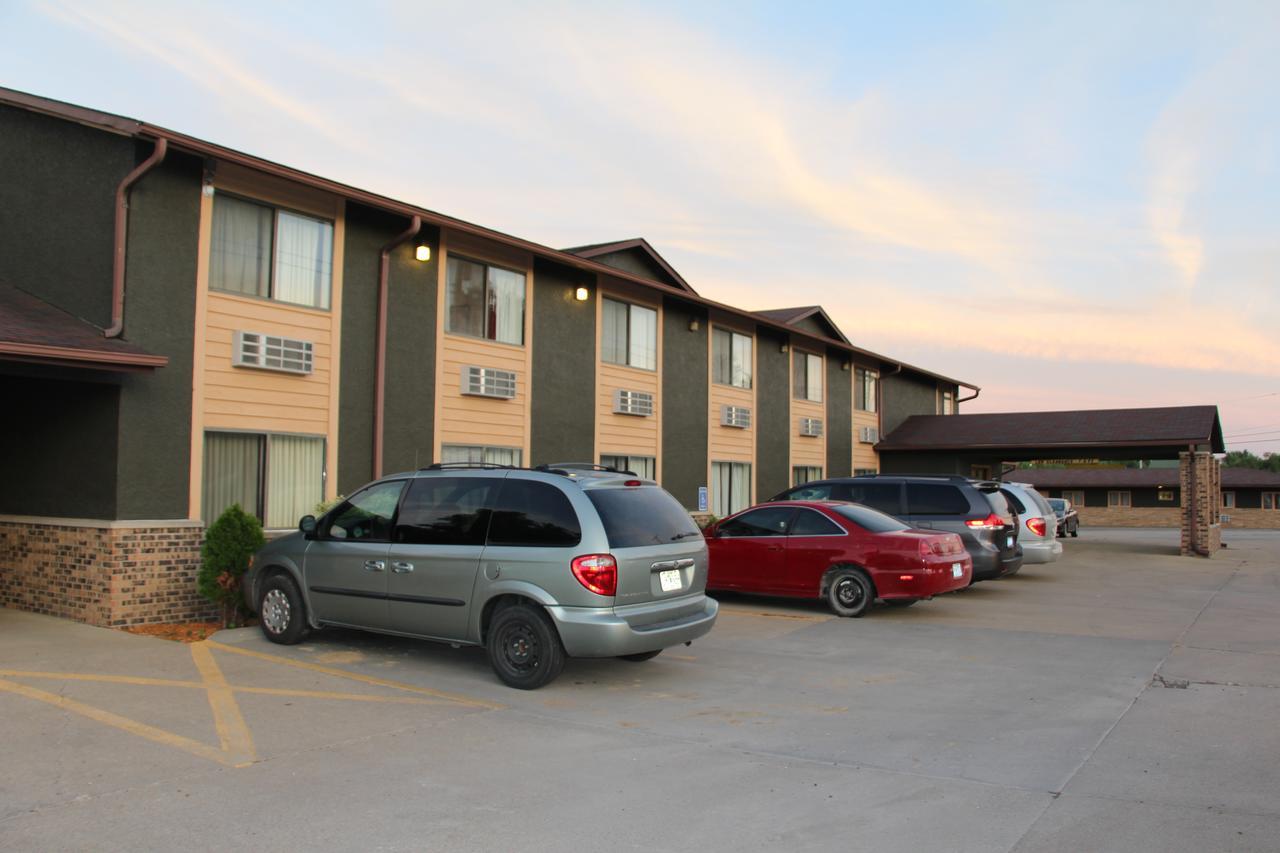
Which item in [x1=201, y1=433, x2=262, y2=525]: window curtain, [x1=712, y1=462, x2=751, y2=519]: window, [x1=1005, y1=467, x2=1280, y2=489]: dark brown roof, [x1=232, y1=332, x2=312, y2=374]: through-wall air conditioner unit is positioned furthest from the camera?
[x1=1005, y1=467, x2=1280, y2=489]: dark brown roof

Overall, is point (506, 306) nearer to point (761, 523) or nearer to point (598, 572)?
point (761, 523)

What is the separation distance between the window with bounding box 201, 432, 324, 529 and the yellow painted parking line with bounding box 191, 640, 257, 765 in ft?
8.95

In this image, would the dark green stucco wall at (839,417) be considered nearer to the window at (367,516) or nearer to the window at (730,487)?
the window at (730,487)

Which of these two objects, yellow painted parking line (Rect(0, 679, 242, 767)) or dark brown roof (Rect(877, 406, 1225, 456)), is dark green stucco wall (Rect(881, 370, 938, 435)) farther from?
yellow painted parking line (Rect(0, 679, 242, 767))

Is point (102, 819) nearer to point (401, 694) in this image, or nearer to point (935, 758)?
point (401, 694)

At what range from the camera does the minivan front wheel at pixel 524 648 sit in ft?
25.6

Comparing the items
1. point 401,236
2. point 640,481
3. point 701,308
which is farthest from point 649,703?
point 701,308

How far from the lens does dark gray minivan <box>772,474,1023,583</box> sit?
14.4 meters

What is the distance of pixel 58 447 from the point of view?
35.5 feet

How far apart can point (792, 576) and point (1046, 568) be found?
32.9ft

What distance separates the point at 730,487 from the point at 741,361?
9.39 feet

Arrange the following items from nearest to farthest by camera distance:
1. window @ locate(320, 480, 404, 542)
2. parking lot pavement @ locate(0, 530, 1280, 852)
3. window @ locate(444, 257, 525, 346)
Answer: parking lot pavement @ locate(0, 530, 1280, 852) → window @ locate(320, 480, 404, 542) → window @ locate(444, 257, 525, 346)

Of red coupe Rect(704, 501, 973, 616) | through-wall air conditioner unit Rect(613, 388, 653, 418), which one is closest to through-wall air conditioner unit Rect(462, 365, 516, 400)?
through-wall air conditioner unit Rect(613, 388, 653, 418)

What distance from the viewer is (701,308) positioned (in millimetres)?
20422
